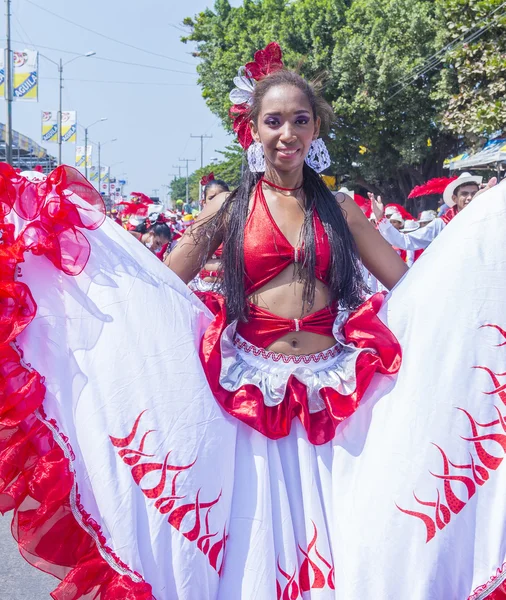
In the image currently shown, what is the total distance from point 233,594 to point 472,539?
721mm

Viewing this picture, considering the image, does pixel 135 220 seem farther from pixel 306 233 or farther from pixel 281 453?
pixel 281 453

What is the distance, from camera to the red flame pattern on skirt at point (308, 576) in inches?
90.0

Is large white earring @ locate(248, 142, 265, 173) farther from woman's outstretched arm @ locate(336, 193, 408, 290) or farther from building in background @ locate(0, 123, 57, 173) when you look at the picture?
A: building in background @ locate(0, 123, 57, 173)

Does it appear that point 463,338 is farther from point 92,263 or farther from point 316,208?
point 92,263

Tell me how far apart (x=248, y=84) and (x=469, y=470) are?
1.63m

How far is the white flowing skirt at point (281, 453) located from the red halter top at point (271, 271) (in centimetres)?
24

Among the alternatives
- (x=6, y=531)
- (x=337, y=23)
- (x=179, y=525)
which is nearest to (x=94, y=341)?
(x=179, y=525)

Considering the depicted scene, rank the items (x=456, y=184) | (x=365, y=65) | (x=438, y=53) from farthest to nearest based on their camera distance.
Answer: (x=365, y=65)
(x=438, y=53)
(x=456, y=184)

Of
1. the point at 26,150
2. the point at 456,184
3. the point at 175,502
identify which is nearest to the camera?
the point at 175,502

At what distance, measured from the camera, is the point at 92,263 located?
8.25ft

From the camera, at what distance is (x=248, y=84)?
9.63ft

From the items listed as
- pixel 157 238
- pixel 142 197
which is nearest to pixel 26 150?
pixel 142 197

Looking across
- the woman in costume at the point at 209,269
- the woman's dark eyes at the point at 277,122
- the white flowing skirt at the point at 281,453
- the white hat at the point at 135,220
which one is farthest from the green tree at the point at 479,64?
the white flowing skirt at the point at 281,453

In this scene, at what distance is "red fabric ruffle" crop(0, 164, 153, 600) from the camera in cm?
222
